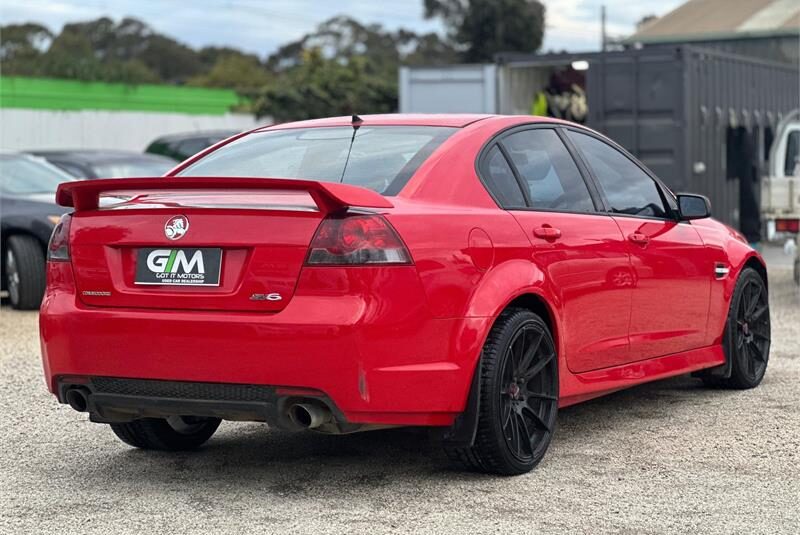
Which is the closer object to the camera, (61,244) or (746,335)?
(61,244)

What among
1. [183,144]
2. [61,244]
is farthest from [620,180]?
[183,144]

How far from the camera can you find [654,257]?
6883 millimetres

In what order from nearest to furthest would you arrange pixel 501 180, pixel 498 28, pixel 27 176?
pixel 501 180 → pixel 27 176 → pixel 498 28

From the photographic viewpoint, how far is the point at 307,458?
6227mm

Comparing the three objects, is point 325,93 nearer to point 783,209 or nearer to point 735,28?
point 735,28

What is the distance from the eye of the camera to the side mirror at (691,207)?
731 cm

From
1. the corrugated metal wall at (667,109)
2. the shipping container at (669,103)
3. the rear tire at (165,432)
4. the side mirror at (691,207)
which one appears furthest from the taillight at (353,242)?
the shipping container at (669,103)

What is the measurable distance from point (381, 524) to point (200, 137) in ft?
70.3

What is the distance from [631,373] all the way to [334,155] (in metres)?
1.82

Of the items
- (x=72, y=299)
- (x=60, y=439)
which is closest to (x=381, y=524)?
(x=72, y=299)

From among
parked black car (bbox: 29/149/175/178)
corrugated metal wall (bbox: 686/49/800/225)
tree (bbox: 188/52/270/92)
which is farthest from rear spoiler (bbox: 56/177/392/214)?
tree (bbox: 188/52/270/92)

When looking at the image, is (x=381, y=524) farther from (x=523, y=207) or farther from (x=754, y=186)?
(x=754, y=186)

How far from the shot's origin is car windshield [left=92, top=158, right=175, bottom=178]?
55.5ft

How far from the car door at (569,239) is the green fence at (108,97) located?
3105 cm
